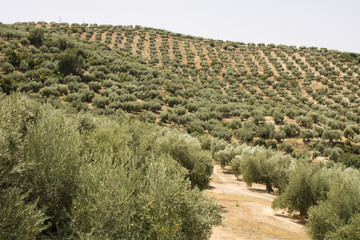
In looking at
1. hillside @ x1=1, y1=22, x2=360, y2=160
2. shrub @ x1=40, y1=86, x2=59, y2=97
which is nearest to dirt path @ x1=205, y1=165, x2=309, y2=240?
hillside @ x1=1, y1=22, x2=360, y2=160

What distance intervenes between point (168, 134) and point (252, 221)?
7.99 metres

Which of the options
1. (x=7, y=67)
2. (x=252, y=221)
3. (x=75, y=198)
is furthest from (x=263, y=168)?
(x=7, y=67)

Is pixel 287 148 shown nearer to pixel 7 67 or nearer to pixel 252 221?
pixel 252 221

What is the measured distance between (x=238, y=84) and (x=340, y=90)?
2610cm

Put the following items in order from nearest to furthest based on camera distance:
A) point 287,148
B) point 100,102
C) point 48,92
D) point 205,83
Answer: point 287,148 < point 48,92 < point 100,102 < point 205,83

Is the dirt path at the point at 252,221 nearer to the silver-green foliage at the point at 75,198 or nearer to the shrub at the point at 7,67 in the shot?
the silver-green foliage at the point at 75,198

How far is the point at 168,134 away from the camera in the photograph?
17.8 meters

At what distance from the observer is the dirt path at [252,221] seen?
12703mm

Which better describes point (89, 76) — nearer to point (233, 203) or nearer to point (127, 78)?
point (127, 78)

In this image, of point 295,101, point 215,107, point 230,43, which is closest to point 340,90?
point 295,101

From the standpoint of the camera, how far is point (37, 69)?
149 ft

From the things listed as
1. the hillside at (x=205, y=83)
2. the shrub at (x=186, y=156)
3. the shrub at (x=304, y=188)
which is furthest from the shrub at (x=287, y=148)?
the shrub at (x=186, y=156)

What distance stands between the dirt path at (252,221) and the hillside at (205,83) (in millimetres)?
22604

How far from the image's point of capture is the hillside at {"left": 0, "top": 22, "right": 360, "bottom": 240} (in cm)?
620
